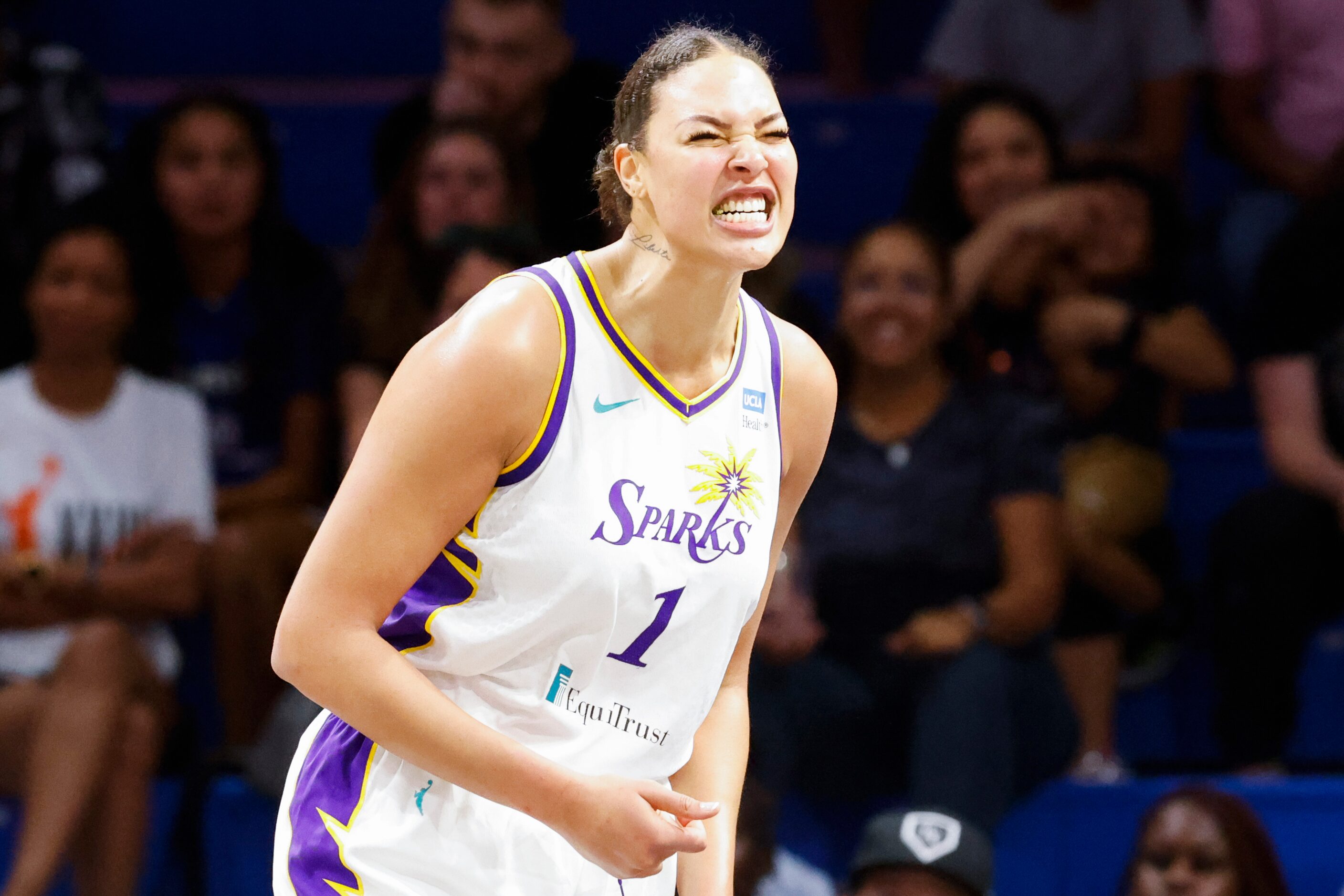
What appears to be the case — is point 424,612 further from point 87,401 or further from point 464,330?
point 87,401

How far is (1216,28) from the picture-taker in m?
4.89

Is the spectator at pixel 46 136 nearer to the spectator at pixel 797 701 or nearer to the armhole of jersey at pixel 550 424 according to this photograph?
the spectator at pixel 797 701

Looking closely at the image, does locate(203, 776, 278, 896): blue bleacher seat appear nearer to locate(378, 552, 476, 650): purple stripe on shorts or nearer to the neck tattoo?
locate(378, 552, 476, 650): purple stripe on shorts

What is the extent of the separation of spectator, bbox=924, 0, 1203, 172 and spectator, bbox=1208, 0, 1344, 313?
0.14 metres

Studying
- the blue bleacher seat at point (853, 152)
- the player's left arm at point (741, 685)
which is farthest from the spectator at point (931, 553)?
the player's left arm at point (741, 685)

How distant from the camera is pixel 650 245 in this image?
71.3 inches

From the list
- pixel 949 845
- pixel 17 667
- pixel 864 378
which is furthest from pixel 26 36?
pixel 949 845

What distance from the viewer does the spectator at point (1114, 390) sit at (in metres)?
4.00

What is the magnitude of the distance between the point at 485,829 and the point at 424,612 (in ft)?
0.79

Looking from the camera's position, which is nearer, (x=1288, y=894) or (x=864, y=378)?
(x=1288, y=894)

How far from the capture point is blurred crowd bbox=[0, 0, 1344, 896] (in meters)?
3.59

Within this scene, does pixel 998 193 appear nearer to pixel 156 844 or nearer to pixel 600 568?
pixel 156 844

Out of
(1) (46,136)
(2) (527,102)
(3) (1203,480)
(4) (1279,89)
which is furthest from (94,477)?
(4) (1279,89)

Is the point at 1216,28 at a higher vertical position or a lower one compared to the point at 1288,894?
higher
